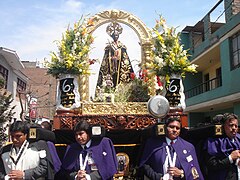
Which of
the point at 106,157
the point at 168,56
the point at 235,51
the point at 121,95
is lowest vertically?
the point at 106,157

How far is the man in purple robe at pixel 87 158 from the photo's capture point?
129 inches

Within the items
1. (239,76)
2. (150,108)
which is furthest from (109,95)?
(239,76)

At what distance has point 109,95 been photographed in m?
5.84

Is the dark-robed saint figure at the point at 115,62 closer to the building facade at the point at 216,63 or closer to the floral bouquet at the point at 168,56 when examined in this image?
the floral bouquet at the point at 168,56

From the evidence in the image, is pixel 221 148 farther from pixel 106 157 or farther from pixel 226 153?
pixel 106 157

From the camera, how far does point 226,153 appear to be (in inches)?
133

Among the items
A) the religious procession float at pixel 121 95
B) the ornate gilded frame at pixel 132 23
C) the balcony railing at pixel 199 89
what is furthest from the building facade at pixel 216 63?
the religious procession float at pixel 121 95

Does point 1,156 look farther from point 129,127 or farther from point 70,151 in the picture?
point 129,127

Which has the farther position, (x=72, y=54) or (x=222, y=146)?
(x=72, y=54)

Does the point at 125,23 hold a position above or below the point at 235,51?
below

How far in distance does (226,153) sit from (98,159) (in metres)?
1.45

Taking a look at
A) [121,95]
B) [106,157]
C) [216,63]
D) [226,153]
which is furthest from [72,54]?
[216,63]

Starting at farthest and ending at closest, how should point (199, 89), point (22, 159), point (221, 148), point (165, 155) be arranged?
point (199, 89)
point (221, 148)
point (165, 155)
point (22, 159)

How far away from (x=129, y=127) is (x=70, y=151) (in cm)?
201
